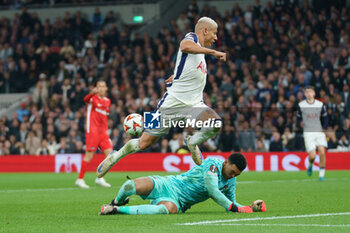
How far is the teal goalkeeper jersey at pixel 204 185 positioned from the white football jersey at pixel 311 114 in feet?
30.5

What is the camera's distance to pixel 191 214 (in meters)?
9.38

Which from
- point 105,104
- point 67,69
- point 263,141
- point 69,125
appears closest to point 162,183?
point 105,104

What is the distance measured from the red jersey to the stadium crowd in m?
6.01

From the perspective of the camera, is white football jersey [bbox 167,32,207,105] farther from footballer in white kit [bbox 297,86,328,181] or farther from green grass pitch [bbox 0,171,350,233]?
footballer in white kit [bbox 297,86,328,181]

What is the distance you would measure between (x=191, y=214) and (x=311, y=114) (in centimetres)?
969

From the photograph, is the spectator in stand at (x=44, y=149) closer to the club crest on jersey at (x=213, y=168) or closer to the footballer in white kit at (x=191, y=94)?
the footballer in white kit at (x=191, y=94)

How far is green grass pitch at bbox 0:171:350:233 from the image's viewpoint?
775 centimetres

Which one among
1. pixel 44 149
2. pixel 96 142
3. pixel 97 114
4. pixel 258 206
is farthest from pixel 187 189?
pixel 44 149

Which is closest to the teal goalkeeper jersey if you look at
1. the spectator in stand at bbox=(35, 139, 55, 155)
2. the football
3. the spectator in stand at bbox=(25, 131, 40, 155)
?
the football

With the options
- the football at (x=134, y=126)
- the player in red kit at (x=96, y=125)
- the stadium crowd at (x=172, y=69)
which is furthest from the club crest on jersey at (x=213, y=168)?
the stadium crowd at (x=172, y=69)

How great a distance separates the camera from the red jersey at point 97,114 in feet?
55.4

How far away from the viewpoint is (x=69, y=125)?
2488cm

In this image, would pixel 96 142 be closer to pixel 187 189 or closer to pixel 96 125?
pixel 96 125

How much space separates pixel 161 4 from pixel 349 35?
32.2 feet
